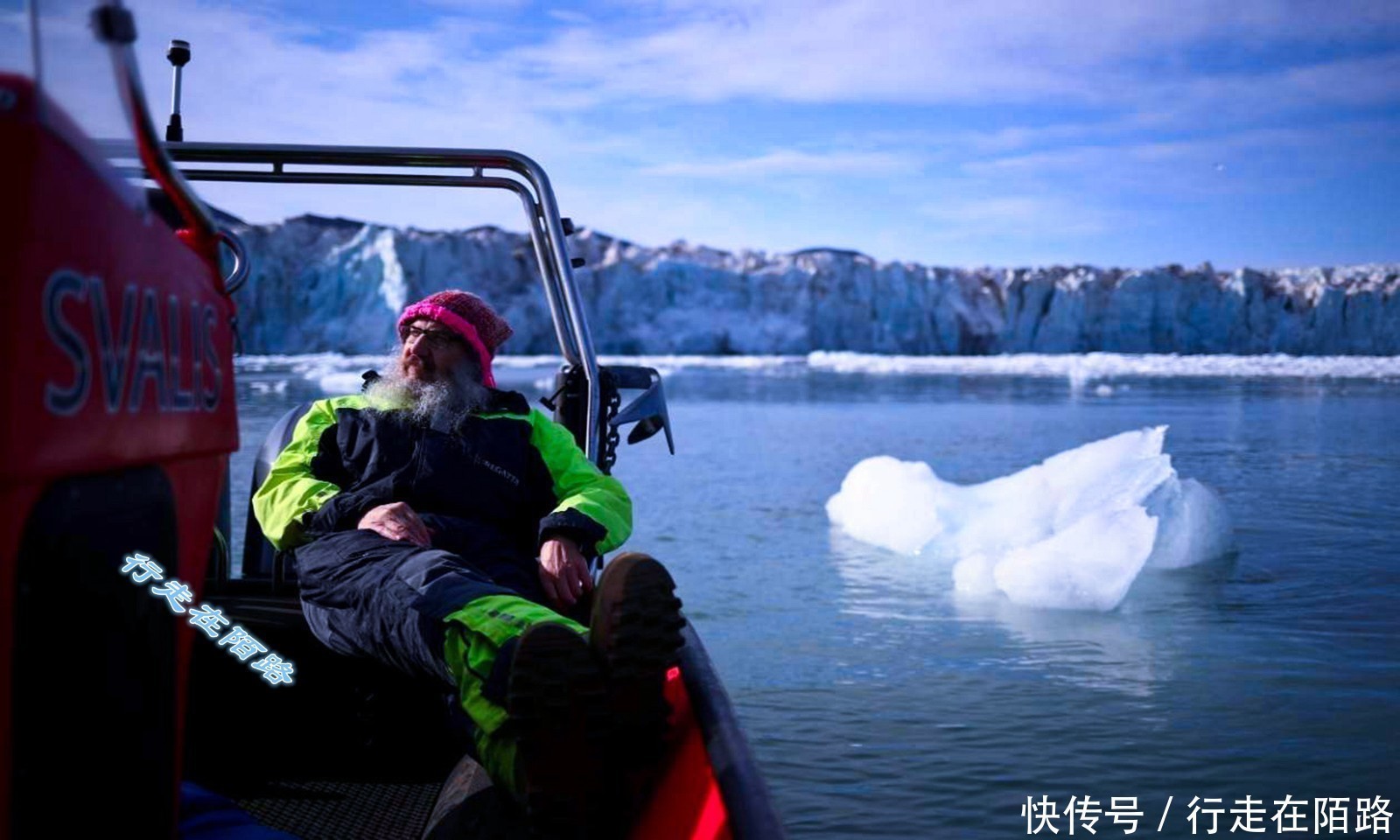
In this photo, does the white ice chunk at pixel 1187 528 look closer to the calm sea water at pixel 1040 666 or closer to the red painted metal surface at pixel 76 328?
the calm sea water at pixel 1040 666

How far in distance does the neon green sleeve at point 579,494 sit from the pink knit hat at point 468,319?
15 centimetres

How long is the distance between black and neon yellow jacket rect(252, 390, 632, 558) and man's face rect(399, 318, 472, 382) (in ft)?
0.32

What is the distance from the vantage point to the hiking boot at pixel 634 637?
157cm

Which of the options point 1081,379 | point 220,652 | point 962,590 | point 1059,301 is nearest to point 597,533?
point 220,652

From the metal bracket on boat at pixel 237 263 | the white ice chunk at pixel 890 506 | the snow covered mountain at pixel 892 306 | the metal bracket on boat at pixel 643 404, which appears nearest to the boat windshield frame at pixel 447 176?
the metal bracket on boat at pixel 643 404

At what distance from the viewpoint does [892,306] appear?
1503 inches

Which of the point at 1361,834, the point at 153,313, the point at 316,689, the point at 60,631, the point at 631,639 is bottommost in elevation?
the point at 1361,834

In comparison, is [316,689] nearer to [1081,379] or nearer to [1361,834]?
[1361,834]

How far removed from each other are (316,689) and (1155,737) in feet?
7.54

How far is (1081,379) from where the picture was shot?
85.8ft

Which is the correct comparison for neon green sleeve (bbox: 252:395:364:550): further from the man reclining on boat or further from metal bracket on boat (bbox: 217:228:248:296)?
metal bracket on boat (bbox: 217:228:248:296)

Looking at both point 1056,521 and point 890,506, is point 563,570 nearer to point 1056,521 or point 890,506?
point 1056,521

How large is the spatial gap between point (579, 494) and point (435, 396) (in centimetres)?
30

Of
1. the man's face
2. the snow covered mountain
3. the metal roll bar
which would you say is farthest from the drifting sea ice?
the snow covered mountain
